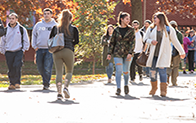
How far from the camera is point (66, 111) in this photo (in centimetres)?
757

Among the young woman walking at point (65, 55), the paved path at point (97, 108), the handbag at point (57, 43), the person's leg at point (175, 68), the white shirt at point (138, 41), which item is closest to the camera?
the paved path at point (97, 108)

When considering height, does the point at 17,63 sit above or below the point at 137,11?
below

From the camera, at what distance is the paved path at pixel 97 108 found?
677cm

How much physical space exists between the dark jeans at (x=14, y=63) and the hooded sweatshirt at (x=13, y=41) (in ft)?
0.46

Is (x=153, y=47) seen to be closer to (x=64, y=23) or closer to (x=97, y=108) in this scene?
(x=64, y=23)

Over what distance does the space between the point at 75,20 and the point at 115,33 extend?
11593 millimetres

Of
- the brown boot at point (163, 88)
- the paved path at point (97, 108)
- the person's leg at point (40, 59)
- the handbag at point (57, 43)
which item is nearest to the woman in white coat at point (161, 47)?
the brown boot at point (163, 88)

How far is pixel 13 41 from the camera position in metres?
11.9

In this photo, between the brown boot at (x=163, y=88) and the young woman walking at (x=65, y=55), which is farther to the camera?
the brown boot at (x=163, y=88)

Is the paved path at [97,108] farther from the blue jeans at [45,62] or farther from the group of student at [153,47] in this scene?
the blue jeans at [45,62]

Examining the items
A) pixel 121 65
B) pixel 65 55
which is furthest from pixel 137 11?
pixel 65 55

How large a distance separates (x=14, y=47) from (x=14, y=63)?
460 mm

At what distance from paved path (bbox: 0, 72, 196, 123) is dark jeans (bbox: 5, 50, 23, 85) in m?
1.25

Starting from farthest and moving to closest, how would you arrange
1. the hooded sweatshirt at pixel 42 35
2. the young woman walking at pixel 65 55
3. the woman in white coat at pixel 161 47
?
1. the hooded sweatshirt at pixel 42 35
2. the woman in white coat at pixel 161 47
3. the young woman walking at pixel 65 55
